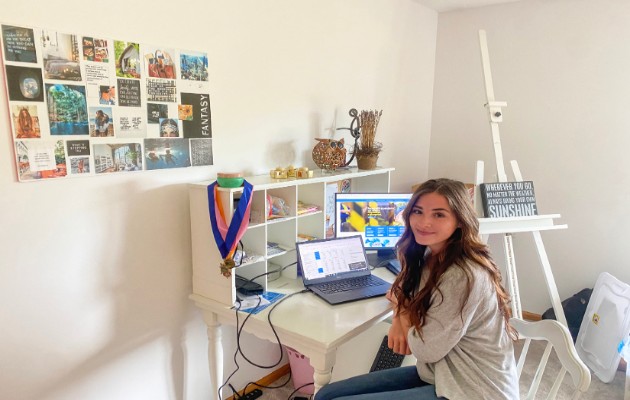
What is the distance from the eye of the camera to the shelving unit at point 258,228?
5.61ft

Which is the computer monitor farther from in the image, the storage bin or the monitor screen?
the storage bin

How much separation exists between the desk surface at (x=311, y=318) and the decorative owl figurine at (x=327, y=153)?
710mm

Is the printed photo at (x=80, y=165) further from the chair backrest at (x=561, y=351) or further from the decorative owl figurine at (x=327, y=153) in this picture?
the chair backrest at (x=561, y=351)

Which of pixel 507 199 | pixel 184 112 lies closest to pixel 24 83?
pixel 184 112

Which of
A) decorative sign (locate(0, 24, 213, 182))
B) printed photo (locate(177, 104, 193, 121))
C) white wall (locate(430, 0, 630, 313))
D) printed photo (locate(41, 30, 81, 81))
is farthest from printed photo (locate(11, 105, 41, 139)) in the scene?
white wall (locate(430, 0, 630, 313))

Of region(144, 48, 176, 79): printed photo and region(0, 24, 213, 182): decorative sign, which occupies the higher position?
region(144, 48, 176, 79): printed photo

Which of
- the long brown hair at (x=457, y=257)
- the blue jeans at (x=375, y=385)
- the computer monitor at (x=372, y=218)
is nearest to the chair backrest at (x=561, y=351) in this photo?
the long brown hair at (x=457, y=257)

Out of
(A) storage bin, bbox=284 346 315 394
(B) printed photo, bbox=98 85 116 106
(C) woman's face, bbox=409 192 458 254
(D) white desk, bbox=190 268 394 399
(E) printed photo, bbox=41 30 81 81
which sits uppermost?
(E) printed photo, bbox=41 30 81 81

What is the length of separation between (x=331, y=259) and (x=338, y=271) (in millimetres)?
66

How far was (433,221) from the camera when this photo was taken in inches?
54.3

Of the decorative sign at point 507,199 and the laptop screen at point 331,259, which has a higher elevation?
the decorative sign at point 507,199

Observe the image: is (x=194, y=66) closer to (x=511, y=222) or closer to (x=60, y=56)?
(x=60, y=56)

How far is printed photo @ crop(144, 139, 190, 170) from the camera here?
164 cm

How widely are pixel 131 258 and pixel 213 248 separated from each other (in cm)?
32
